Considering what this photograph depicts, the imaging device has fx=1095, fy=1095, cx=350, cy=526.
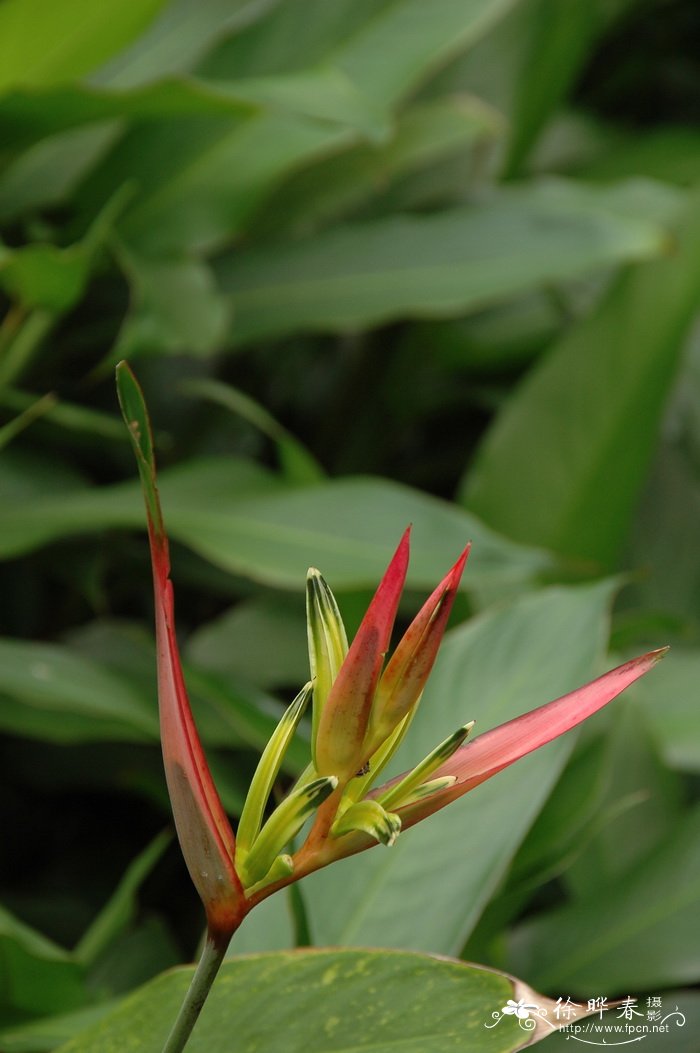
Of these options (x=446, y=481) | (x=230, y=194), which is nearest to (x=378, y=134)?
(x=230, y=194)

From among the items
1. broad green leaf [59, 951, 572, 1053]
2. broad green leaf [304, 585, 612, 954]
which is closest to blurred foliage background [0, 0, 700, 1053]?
broad green leaf [304, 585, 612, 954]

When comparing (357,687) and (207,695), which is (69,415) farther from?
(357,687)

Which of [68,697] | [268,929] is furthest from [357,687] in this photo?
[68,697]

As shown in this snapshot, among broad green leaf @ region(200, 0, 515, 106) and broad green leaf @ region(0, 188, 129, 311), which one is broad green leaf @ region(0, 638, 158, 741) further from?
broad green leaf @ region(200, 0, 515, 106)

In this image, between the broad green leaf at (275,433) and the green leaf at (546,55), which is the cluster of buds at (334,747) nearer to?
the broad green leaf at (275,433)

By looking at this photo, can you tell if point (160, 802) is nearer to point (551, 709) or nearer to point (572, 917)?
point (572, 917)

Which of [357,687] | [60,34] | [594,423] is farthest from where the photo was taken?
[594,423]

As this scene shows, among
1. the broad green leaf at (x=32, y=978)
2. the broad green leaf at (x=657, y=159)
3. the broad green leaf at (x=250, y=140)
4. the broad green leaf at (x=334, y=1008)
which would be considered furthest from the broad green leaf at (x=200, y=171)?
the broad green leaf at (x=334, y=1008)
